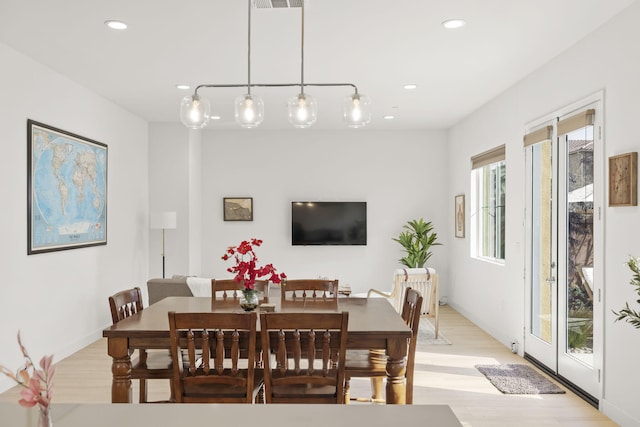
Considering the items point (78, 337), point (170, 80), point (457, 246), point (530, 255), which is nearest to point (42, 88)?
point (170, 80)

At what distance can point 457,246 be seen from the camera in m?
8.40

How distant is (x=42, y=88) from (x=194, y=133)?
3.48 m

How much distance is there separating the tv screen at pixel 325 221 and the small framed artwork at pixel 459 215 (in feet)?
4.66

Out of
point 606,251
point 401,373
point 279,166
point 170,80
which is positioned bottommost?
point 401,373

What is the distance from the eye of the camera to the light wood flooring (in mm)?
3922

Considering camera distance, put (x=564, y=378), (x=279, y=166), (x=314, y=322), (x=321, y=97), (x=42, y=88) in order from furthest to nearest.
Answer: (x=279, y=166), (x=321, y=97), (x=42, y=88), (x=564, y=378), (x=314, y=322)

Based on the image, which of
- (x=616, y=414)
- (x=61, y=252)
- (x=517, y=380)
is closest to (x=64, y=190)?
(x=61, y=252)

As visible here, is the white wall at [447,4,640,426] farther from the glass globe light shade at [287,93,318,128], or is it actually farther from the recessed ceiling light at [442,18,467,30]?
the glass globe light shade at [287,93,318,128]

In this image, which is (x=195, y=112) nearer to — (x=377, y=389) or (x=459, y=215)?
(x=377, y=389)

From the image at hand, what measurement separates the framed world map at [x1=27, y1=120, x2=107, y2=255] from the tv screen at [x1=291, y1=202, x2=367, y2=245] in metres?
3.19

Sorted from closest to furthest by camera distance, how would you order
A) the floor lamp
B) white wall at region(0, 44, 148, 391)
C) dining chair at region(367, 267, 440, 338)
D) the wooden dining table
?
1. the wooden dining table
2. white wall at region(0, 44, 148, 391)
3. dining chair at region(367, 267, 440, 338)
4. the floor lamp

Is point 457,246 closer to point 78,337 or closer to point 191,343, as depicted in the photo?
point 78,337

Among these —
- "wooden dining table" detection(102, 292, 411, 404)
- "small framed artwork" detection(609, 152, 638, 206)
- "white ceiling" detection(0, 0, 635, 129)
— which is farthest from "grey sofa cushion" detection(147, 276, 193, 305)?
"small framed artwork" detection(609, 152, 638, 206)

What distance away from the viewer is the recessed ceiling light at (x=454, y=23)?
12.9ft
